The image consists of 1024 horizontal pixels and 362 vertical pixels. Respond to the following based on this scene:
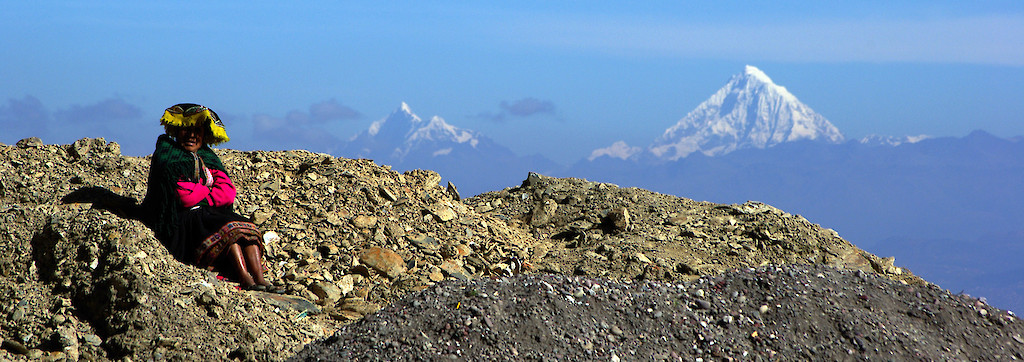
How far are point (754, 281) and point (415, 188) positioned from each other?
497cm

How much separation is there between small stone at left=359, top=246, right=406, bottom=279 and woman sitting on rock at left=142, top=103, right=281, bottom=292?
3.45 ft

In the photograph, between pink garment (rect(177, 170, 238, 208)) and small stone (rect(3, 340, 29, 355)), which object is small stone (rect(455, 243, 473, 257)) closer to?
pink garment (rect(177, 170, 238, 208))

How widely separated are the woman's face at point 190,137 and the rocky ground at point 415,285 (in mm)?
867

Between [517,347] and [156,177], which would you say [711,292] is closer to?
[517,347]

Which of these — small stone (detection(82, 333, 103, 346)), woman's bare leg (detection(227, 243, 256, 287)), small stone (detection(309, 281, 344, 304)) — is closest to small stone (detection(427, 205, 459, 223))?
small stone (detection(309, 281, 344, 304))

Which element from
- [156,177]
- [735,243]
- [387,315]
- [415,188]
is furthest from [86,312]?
[735,243]

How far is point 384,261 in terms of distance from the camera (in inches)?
337

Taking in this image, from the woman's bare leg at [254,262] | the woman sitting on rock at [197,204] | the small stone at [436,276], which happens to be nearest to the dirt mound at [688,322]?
the small stone at [436,276]

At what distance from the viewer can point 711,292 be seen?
7.52 meters

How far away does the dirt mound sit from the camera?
241 inches

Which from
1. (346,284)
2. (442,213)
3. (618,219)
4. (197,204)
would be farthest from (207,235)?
(618,219)

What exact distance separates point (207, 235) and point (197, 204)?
371 mm

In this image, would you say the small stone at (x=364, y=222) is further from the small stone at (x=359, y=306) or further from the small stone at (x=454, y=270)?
the small stone at (x=359, y=306)

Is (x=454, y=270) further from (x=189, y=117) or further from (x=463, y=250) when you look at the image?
(x=189, y=117)
